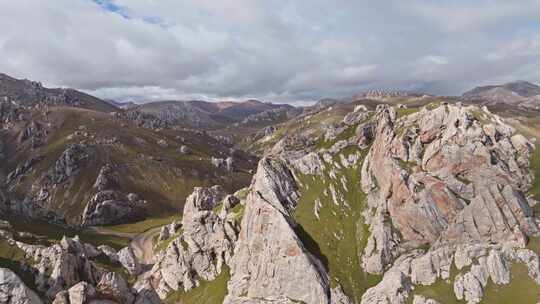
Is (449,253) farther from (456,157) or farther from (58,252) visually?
(58,252)

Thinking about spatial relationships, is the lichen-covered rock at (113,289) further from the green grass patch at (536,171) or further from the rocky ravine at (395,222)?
the green grass patch at (536,171)

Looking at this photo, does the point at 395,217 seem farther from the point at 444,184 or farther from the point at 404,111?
the point at 404,111

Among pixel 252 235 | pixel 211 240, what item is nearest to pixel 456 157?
pixel 252 235

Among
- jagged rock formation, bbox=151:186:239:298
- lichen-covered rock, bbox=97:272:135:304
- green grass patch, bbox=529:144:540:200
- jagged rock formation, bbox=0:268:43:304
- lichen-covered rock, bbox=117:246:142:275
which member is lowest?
lichen-covered rock, bbox=117:246:142:275

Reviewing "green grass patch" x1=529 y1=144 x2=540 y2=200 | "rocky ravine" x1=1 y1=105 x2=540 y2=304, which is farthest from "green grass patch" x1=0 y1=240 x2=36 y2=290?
"green grass patch" x1=529 y1=144 x2=540 y2=200

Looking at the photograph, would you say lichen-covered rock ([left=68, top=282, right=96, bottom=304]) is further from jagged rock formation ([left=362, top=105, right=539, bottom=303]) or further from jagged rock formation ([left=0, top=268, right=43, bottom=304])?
jagged rock formation ([left=362, top=105, right=539, bottom=303])
